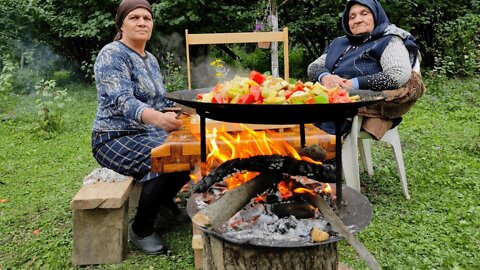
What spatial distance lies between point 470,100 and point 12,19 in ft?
31.7

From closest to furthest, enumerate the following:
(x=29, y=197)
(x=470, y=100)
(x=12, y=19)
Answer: (x=29, y=197) → (x=470, y=100) → (x=12, y=19)

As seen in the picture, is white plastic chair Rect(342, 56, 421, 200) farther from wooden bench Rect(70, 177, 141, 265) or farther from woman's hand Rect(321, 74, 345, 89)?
wooden bench Rect(70, 177, 141, 265)

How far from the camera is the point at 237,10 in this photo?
858cm

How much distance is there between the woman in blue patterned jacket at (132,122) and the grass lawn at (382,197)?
0.32 metres

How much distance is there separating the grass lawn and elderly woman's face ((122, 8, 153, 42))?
153cm

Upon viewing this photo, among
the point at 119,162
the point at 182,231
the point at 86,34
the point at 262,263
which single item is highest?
the point at 86,34

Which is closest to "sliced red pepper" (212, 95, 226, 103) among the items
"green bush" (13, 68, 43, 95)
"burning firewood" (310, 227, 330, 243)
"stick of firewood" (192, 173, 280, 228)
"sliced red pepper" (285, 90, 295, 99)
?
"sliced red pepper" (285, 90, 295, 99)


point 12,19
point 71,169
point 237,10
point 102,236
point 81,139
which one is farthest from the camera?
point 12,19

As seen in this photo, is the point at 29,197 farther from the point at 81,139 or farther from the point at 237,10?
the point at 237,10

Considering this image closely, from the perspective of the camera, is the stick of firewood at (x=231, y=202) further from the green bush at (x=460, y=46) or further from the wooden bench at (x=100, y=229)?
the green bush at (x=460, y=46)

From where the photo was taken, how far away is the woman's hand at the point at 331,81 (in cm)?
349

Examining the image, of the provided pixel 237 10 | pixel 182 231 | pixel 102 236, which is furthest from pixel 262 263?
pixel 237 10

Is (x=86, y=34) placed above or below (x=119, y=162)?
above

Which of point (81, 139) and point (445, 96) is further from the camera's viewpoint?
point (445, 96)
